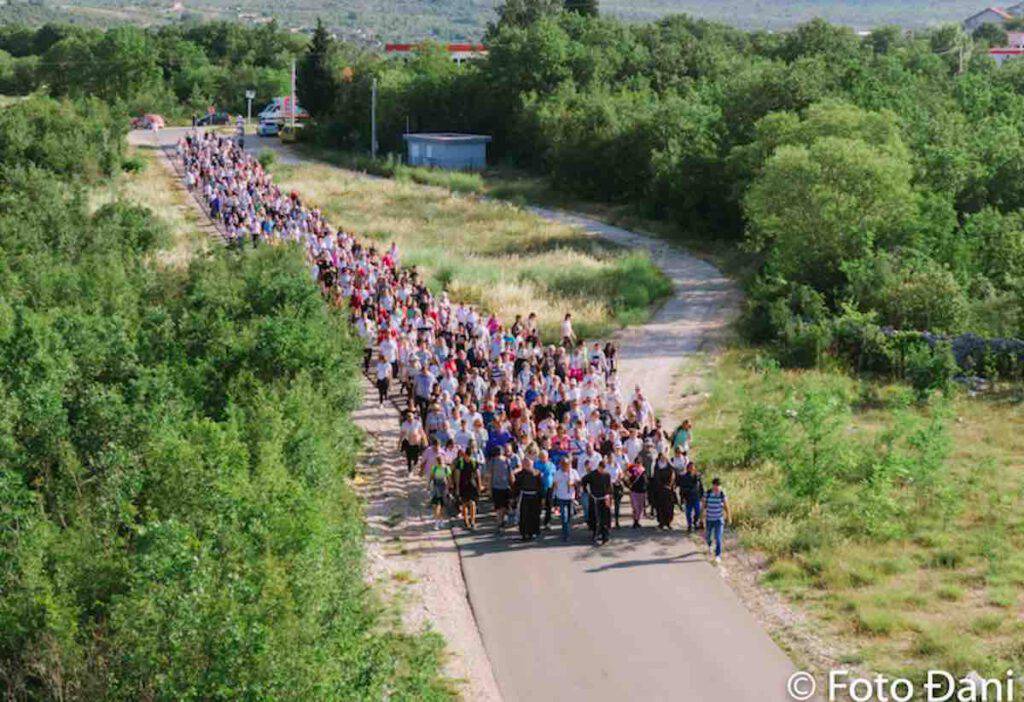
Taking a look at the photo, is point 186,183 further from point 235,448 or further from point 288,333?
point 235,448

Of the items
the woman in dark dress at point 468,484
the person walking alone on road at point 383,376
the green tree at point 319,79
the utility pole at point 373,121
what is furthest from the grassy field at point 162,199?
the woman in dark dress at point 468,484

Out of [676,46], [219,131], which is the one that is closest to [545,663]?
[676,46]

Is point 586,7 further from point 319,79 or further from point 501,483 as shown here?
point 501,483

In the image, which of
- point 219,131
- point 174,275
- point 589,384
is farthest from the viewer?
point 219,131

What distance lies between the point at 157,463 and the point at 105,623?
8.52 feet

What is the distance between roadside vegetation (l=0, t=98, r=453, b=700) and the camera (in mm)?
9273

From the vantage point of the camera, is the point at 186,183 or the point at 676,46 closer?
the point at 186,183

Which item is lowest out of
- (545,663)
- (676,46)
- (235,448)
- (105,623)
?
(545,663)

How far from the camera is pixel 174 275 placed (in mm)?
24922

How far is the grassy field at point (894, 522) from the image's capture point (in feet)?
44.1

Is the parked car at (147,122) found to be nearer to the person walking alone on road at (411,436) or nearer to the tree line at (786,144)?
the tree line at (786,144)

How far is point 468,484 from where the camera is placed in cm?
1622

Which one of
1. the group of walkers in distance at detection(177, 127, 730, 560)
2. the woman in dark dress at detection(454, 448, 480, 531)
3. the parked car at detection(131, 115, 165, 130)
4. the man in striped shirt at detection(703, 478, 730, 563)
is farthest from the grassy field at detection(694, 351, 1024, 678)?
the parked car at detection(131, 115, 165, 130)

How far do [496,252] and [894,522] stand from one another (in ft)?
80.0
